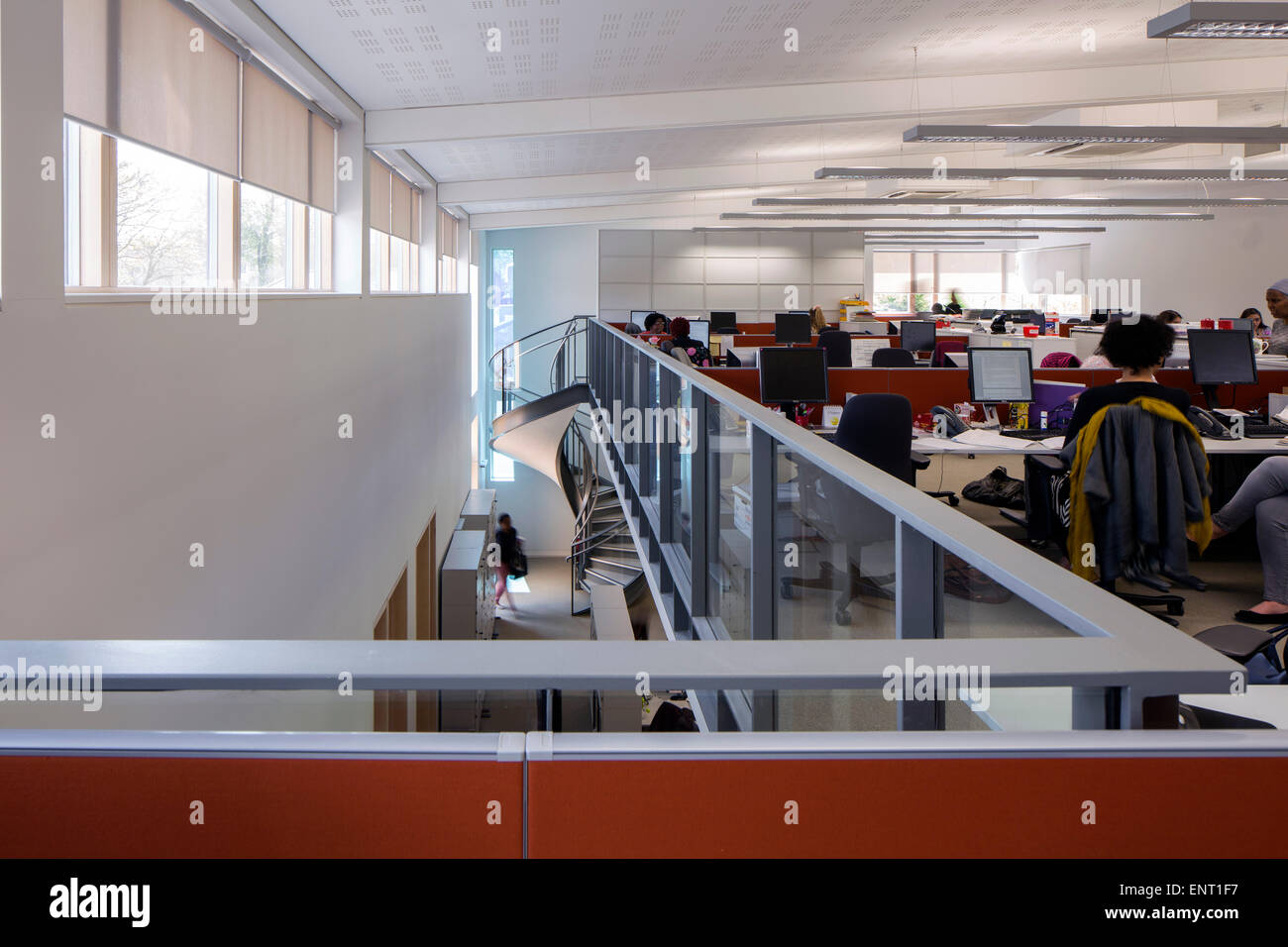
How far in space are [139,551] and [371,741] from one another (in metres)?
2.73

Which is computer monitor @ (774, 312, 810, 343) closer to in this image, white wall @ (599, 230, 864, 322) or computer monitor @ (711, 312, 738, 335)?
computer monitor @ (711, 312, 738, 335)

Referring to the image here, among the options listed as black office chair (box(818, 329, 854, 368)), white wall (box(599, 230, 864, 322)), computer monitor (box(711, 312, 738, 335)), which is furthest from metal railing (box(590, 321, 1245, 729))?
white wall (box(599, 230, 864, 322))

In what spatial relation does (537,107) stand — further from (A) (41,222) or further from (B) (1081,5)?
(A) (41,222)

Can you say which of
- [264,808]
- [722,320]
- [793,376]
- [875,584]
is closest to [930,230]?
[722,320]

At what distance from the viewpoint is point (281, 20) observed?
5.59 m

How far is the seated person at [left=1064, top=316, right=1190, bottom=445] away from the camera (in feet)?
14.3

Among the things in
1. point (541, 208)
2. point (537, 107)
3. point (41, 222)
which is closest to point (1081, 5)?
point (537, 107)

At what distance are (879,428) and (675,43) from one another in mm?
3136

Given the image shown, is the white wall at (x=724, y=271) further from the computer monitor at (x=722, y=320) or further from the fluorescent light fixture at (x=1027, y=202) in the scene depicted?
the fluorescent light fixture at (x=1027, y=202)

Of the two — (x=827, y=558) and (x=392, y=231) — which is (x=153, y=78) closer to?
(x=827, y=558)

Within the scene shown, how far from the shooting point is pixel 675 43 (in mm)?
6559

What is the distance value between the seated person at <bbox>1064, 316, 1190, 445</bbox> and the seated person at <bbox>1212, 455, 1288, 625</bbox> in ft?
1.31
